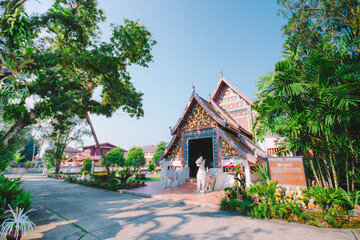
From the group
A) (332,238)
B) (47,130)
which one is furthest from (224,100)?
(47,130)

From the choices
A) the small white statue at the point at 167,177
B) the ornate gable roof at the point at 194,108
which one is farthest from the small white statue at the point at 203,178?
the ornate gable roof at the point at 194,108

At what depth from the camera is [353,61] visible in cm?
425

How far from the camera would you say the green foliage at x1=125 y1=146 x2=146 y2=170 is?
1024 inches

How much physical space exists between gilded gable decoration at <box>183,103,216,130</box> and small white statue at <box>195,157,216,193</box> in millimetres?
2946

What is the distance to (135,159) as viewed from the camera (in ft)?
88.1

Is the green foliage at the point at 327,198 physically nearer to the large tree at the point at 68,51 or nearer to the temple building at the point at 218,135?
the temple building at the point at 218,135

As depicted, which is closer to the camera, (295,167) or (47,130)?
(295,167)

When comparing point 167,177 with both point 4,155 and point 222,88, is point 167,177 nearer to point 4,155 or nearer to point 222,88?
point 4,155

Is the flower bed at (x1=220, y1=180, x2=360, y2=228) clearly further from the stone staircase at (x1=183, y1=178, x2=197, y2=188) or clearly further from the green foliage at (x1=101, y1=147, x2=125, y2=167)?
the green foliage at (x1=101, y1=147, x2=125, y2=167)

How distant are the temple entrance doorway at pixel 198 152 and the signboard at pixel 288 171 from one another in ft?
28.3

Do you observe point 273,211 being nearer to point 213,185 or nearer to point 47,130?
point 213,185

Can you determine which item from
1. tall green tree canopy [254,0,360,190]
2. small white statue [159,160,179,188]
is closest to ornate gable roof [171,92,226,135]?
small white statue [159,160,179,188]

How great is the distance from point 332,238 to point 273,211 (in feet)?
3.88

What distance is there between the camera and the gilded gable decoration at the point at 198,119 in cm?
1021
